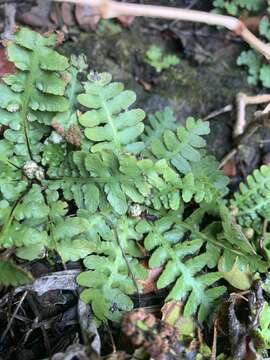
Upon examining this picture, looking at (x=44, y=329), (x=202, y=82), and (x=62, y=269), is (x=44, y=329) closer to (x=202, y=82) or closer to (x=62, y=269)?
(x=62, y=269)

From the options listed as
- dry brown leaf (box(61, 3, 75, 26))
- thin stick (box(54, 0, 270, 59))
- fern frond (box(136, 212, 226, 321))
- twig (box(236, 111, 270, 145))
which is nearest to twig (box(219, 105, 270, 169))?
twig (box(236, 111, 270, 145))

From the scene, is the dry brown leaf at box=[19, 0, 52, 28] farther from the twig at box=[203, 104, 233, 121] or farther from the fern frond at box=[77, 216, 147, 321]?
the fern frond at box=[77, 216, 147, 321]

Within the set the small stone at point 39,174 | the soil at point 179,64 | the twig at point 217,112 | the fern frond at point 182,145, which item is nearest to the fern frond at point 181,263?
the fern frond at point 182,145

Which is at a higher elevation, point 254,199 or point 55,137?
point 55,137

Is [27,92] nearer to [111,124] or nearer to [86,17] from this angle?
[111,124]

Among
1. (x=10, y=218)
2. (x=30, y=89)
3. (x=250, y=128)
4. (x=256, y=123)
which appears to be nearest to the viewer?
(x=10, y=218)

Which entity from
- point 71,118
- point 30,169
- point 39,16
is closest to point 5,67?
point 71,118

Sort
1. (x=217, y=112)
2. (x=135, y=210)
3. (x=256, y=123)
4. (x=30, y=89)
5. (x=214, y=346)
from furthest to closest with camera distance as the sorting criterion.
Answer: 1. (x=217, y=112)
2. (x=256, y=123)
3. (x=135, y=210)
4. (x=30, y=89)
5. (x=214, y=346)

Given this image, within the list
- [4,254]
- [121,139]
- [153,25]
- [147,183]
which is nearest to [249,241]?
[147,183]

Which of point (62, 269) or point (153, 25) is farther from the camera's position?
point (153, 25)
